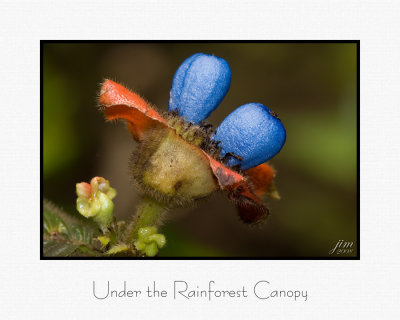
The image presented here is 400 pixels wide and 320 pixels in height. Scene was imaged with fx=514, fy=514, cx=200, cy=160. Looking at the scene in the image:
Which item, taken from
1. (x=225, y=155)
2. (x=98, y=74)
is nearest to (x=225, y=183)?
(x=225, y=155)

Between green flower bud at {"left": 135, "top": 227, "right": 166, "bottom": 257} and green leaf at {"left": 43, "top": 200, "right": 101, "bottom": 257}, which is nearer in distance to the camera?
green flower bud at {"left": 135, "top": 227, "right": 166, "bottom": 257}

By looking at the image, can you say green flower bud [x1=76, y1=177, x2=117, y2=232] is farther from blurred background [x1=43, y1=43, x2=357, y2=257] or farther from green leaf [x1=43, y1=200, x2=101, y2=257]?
blurred background [x1=43, y1=43, x2=357, y2=257]

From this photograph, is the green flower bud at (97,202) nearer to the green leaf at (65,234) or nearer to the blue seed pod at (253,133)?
the green leaf at (65,234)

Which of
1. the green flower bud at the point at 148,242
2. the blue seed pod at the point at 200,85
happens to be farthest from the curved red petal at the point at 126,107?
the green flower bud at the point at 148,242

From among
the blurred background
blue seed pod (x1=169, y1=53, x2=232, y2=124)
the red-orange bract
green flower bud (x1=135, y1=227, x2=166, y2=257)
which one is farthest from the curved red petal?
the blurred background

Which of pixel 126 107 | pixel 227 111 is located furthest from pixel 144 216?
pixel 227 111

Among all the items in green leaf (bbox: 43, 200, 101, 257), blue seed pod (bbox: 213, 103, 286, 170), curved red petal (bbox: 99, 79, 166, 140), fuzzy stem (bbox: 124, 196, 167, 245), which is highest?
curved red petal (bbox: 99, 79, 166, 140)
